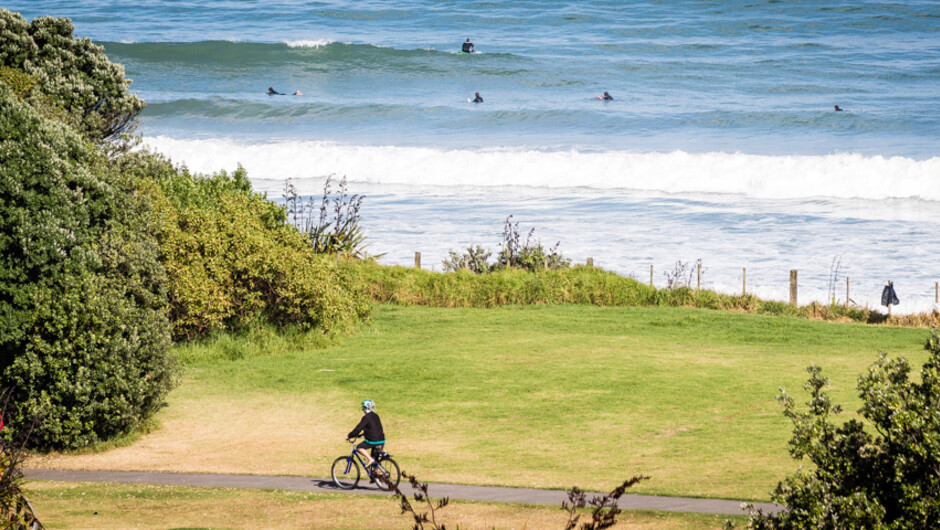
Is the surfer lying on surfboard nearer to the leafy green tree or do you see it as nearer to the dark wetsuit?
the dark wetsuit

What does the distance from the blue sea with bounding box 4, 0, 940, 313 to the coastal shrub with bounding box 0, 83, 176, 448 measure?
55.2 feet

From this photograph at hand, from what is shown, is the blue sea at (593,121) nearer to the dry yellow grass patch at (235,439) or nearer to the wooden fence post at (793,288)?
the wooden fence post at (793,288)

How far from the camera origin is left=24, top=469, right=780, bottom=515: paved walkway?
13227 millimetres

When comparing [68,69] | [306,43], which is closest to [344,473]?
[68,69]

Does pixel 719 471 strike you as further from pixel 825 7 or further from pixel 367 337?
pixel 825 7

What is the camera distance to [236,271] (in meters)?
24.5

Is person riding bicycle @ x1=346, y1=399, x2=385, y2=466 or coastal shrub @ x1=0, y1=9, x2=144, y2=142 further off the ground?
coastal shrub @ x1=0, y1=9, x2=144, y2=142

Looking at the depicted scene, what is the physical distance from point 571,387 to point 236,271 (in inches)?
356

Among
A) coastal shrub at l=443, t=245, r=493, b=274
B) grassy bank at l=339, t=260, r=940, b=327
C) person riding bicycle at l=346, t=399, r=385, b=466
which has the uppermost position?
coastal shrub at l=443, t=245, r=493, b=274

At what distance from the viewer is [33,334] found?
666 inches

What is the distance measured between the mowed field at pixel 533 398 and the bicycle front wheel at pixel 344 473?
0.54m

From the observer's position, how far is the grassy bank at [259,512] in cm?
1262

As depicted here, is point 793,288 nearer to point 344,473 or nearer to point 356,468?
point 356,468

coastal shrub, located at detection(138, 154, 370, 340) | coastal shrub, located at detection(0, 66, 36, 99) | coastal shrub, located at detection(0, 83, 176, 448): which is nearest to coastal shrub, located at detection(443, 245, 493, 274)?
coastal shrub, located at detection(138, 154, 370, 340)
